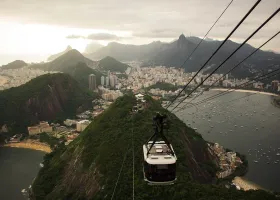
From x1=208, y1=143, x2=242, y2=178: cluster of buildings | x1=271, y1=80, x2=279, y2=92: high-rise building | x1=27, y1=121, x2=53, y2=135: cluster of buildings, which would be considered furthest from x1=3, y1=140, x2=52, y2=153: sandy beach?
x1=271, y1=80, x2=279, y2=92: high-rise building

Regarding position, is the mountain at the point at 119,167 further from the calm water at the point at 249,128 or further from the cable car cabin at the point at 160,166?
the cable car cabin at the point at 160,166

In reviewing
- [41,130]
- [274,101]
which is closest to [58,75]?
[41,130]

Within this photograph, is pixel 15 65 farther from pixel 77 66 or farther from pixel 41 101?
pixel 41 101

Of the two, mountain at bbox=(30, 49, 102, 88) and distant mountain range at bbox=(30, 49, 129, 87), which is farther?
mountain at bbox=(30, 49, 102, 88)

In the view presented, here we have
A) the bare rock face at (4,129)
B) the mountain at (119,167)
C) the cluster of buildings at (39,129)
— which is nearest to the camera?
the mountain at (119,167)

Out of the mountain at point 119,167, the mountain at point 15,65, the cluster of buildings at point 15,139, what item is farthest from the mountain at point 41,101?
the mountain at point 15,65

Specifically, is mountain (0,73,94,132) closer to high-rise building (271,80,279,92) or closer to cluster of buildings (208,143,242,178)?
cluster of buildings (208,143,242,178)
